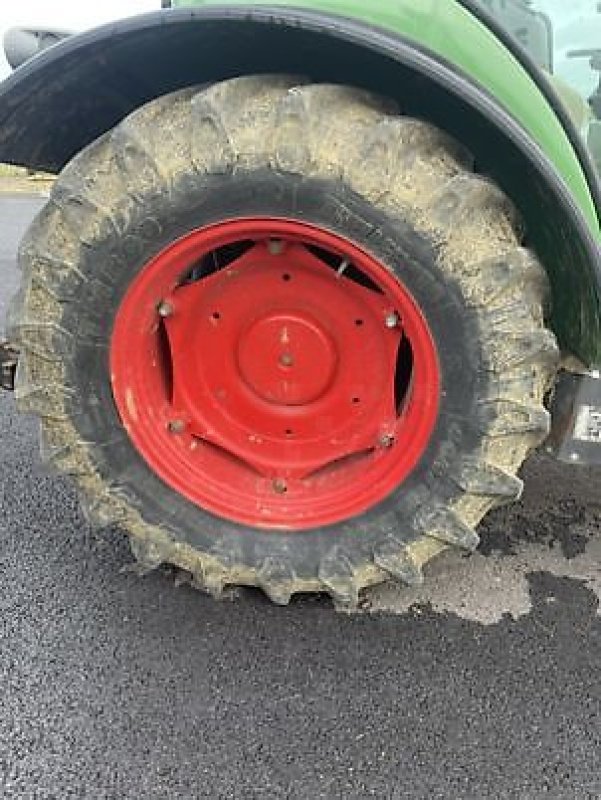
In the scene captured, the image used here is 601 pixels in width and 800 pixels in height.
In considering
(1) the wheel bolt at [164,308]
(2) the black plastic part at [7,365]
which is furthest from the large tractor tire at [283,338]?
(2) the black plastic part at [7,365]

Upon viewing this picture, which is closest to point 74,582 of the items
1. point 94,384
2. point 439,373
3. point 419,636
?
point 94,384

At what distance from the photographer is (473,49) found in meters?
1.90

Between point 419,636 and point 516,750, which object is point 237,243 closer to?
point 419,636

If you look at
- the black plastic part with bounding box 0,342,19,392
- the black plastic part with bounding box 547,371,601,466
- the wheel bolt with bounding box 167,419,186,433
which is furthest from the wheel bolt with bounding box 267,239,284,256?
the black plastic part with bounding box 0,342,19,392

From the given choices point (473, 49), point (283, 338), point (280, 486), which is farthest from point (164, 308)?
point (473, 49)

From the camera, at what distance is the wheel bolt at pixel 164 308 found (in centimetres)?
211

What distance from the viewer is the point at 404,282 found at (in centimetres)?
190

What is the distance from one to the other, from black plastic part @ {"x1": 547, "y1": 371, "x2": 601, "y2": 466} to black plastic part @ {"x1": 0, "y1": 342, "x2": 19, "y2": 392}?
4.58ft

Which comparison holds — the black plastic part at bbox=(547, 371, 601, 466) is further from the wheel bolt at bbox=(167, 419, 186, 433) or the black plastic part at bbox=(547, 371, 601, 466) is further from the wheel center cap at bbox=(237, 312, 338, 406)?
the wheel bolt at bbox=(167, 419, 186, 433)

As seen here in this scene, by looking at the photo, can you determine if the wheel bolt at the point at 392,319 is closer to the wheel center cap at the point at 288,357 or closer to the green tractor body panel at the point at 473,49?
the wheel center cap at the point at 288,357

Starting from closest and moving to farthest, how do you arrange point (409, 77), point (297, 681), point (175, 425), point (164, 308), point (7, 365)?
point (409, 77), point (297, 681), point (164, 308), point (175, 425), point (7, 365)

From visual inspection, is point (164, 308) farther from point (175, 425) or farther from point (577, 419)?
point (577, 419)

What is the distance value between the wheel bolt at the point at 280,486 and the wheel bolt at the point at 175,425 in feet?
0.85

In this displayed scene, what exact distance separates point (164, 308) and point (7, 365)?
63 cm
